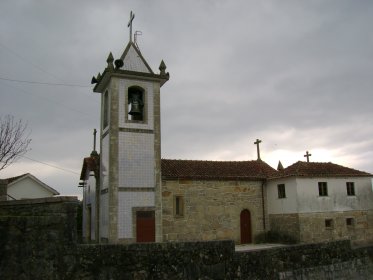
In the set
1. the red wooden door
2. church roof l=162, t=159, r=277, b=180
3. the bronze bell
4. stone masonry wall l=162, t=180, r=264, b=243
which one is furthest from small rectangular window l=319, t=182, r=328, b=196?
the bronze bell

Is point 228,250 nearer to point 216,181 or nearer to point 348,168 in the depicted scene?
point 216,181

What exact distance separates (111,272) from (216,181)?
17575 mm

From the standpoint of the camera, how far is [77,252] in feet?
17.5

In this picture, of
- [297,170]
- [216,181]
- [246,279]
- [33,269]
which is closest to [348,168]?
[297,170]

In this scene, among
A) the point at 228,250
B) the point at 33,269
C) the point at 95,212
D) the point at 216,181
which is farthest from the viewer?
the point at 216,181

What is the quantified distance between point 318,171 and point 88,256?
20.5 meters

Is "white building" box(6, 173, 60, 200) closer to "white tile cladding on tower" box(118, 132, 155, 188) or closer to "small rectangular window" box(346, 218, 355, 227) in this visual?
"white tile cladding on tower" box(118, 132, 155, 188)

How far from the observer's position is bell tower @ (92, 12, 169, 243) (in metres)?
18.7

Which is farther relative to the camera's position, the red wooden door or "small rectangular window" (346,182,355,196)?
"small rectangular window" (346,182,355,196)

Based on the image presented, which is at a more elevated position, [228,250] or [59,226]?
[59,226]

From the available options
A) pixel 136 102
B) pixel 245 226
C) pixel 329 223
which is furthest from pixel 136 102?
pixel 329 223

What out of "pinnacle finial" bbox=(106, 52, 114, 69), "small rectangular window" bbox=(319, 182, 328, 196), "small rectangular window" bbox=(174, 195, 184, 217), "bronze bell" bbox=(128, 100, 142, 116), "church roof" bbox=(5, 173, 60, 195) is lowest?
"small rectangular window" bbox=(174, 195, 184, 217)

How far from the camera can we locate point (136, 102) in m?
20.2

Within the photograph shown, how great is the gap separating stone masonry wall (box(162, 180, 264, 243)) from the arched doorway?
0.25m
